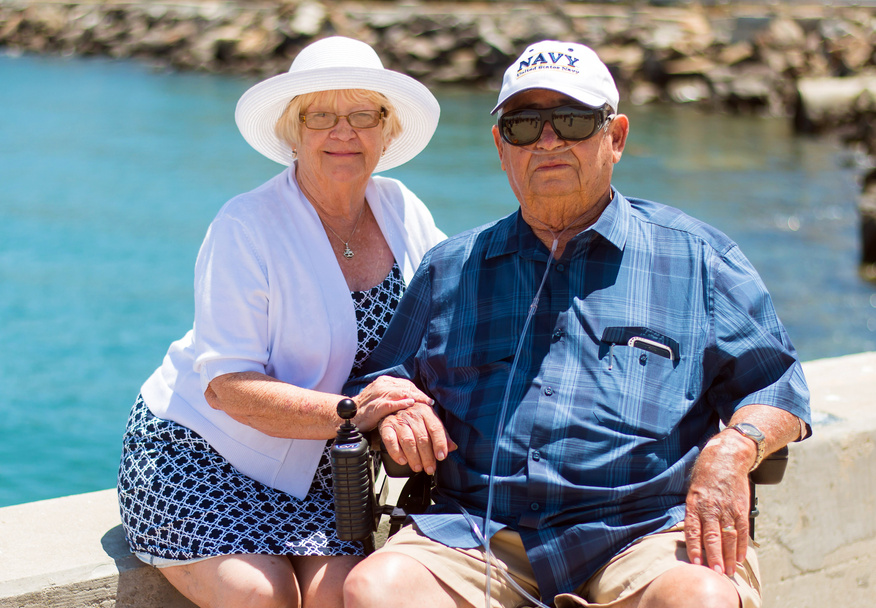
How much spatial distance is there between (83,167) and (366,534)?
14.9 metres

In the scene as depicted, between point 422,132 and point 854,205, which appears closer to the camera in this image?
point 422,132

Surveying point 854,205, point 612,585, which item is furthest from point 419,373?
point 854,205

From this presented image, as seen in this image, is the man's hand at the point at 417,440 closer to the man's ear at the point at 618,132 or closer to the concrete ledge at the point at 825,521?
the man's ear at the point at 618,132

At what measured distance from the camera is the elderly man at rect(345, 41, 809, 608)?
204cm

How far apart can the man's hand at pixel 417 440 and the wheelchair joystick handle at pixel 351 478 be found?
0.06 m

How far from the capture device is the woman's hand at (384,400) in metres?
2.24

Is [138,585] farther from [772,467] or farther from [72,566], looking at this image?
[772,467]

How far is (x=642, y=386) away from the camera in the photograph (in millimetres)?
2150

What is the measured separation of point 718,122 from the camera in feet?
68.6

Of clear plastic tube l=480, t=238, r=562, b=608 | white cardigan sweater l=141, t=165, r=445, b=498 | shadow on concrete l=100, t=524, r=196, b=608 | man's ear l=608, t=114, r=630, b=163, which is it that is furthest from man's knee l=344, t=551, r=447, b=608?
man's ear l=608, t=114, r=630, b=163

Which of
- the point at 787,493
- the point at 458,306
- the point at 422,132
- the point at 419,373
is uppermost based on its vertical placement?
the point at 422,132

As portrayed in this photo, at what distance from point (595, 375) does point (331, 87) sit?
97cm

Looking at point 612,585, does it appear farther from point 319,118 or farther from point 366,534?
point 319,118

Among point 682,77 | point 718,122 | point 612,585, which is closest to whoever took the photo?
point 612,585
